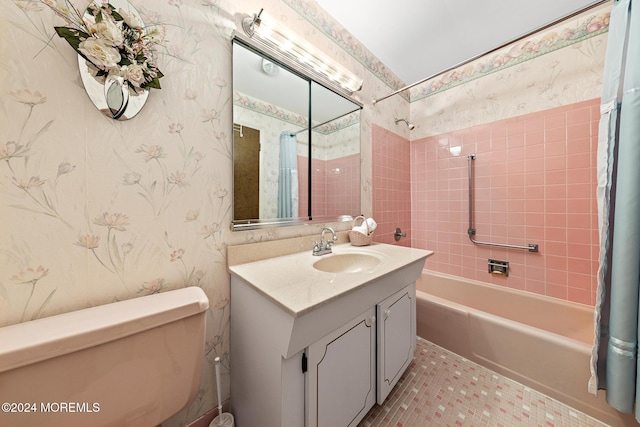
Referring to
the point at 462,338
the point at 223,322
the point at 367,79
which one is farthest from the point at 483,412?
the point at 367,79

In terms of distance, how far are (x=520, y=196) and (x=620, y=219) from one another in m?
0.82

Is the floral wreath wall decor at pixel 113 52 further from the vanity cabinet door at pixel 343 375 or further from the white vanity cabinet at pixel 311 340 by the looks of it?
the vanity cabinet door at pixel 343 375

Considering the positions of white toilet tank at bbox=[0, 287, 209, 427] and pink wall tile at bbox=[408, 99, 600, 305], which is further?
pink wall tile at bbox=[408, 99, 600, 305]

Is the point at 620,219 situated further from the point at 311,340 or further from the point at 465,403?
the point at 311,340

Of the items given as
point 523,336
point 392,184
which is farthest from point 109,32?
point 523,336

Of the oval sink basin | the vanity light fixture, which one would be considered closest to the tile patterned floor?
the oval sink basin

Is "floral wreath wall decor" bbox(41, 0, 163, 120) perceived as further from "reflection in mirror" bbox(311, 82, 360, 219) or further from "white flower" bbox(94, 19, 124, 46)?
"reflection in mirror" bbox(311, 82, 360, 219)

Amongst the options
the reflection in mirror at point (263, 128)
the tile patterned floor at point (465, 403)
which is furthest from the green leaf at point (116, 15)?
the tile patterned floor at point (465, 403)

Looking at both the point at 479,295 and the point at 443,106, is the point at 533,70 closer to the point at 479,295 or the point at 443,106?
the point at 443,106

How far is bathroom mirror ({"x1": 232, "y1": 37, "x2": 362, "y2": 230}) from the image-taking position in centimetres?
105

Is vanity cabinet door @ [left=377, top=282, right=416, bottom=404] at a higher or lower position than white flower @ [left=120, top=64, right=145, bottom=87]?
lower

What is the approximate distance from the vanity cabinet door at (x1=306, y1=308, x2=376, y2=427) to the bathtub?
834 mm

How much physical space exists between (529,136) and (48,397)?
277 cm

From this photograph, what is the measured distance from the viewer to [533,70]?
1608mm
